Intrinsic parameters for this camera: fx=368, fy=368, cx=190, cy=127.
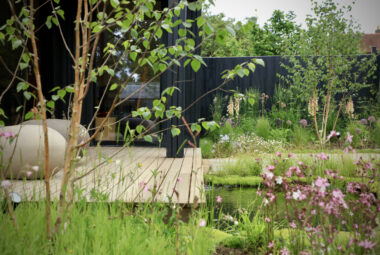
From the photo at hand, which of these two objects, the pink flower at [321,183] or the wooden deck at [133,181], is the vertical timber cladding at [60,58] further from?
the pink flower at [321,183]

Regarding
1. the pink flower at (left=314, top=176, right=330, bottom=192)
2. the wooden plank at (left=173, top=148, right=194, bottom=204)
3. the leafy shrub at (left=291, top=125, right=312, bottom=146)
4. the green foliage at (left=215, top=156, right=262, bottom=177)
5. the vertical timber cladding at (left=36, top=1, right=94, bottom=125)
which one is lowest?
the green foliage at (left=215, top=156, right=262, bottom=177)

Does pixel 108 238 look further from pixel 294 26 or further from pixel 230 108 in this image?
pixel 294 26

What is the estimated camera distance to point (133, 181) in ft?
6.22

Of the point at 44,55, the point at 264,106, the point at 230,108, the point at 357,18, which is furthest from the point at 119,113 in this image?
the point at 357,18

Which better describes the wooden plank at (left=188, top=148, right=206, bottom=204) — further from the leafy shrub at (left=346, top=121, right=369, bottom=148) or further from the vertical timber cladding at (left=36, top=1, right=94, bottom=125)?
the leafy shrub at (left=346, top=121, right=369, bottom=148)

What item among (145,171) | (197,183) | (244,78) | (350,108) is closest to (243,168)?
(145,171)

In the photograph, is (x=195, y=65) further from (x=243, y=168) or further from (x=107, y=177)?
(x=243, y=168)

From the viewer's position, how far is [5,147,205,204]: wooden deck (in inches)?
76.2

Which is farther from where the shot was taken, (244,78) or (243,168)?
(244,78)

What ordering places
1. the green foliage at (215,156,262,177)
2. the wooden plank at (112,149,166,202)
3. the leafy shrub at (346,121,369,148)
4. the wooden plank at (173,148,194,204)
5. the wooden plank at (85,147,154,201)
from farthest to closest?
the leafy shrub at (346,121,369,148), the green foliage at (215,156,262,177), the wooden plank at (112,149,166,202), the wooden plank at (173,148,194,204), the wooden plank at (85,147,154,201)

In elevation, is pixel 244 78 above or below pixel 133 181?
above

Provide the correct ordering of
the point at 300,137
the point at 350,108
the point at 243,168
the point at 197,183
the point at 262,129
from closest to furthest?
1. the point at 197,183
2. the point at 243,168
3. the point at 300,137
4. the point at 262,129
5. the point at 350,108

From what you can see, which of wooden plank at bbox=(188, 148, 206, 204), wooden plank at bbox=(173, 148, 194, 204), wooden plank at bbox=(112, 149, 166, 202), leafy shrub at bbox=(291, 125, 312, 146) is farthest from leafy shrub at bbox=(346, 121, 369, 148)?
wooden plank at bbox=(112, 149, 166, 202)

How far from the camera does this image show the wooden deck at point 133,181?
1.93 meters
